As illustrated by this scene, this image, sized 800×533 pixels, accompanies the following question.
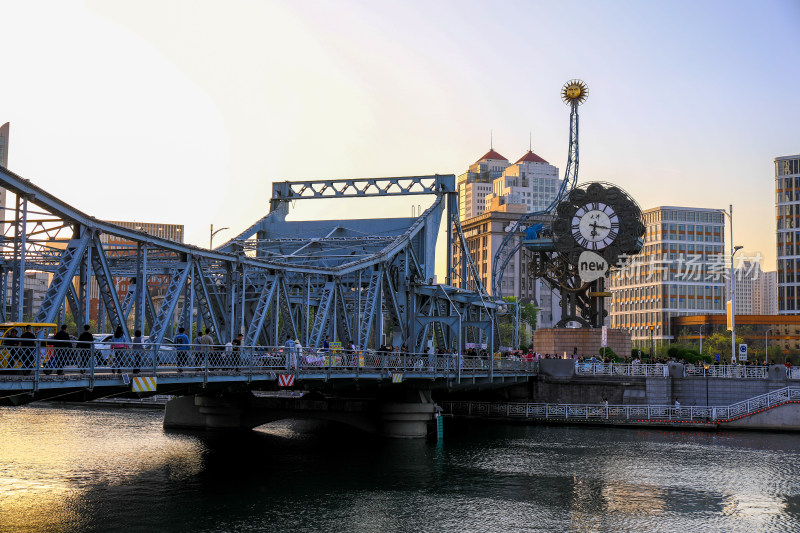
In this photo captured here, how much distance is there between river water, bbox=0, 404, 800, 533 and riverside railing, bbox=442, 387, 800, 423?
4.07m

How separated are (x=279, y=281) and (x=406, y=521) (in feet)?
56.6

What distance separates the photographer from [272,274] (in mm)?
48812

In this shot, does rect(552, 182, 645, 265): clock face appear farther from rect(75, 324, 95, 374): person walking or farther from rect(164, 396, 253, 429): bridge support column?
rect(75, 324, 95, 374): person walking

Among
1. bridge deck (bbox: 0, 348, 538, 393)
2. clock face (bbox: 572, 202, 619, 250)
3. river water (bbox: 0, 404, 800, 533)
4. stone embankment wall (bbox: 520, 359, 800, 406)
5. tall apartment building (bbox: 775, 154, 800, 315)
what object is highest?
tall apartment building (bbox: 775, 154, 800, 315)

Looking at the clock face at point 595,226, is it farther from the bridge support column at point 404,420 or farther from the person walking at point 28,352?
the person walking at point 28,352

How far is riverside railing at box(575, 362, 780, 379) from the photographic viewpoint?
66938 mm

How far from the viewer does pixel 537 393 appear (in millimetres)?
72438

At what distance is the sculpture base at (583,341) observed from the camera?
3548 inches

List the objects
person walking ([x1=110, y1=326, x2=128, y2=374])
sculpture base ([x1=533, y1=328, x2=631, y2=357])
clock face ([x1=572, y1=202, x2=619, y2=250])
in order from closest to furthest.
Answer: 1. person walking ([x1=110, y1=326, x2=128, y2=374])
2. clock face ([x1=572, y1=202, x2=619, y2=250])
3. sculpture base ([x1=533, y1=328, x2=631, y2=357])

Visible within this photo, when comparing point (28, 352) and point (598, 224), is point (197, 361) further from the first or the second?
point (598, 224)

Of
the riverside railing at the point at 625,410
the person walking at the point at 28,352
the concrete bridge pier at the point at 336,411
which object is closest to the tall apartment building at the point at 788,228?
the riverside railing at the point at 625,410

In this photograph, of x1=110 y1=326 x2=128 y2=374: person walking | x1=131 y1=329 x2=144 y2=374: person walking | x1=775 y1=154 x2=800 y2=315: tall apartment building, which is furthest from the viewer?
x1=775 y1=154 x2=800 y2=315: tall apartment building

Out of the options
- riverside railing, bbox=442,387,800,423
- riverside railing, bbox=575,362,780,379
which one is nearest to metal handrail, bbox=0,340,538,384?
riverside railing, bbox=442,387,800,423

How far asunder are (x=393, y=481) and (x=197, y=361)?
10.9 m
